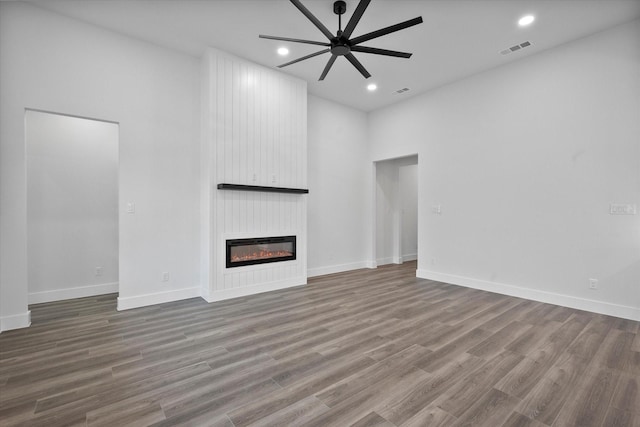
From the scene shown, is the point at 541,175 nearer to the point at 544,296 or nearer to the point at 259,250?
the point at 544,296

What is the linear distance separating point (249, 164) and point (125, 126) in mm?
1647

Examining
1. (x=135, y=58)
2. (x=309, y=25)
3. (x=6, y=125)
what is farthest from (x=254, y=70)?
(x=6, y=125)

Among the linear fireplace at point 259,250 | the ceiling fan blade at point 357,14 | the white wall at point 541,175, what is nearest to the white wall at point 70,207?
the linear fireplace at point 259,250

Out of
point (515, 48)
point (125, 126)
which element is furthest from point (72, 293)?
point (515, 48)

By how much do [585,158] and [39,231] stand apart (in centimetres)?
742

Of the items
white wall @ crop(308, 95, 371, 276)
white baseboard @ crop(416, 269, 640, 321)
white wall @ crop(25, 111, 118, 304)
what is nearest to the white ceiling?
white wall @ crop(308, 95, 371, 276)

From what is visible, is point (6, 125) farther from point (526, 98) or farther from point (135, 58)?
point (526, 98)

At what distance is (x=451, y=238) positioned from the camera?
201 inches

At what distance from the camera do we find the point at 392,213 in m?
6.99

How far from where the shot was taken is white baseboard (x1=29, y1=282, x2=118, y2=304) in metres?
3.87

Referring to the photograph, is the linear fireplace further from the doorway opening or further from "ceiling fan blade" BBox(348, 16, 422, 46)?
"ceiling fan blade" BBox(348, 16, 422, 46)

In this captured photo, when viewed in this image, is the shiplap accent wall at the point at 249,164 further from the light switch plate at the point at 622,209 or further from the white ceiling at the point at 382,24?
the light switch plate at the point at 622,209

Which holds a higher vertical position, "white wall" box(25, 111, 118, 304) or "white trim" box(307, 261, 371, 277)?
"white wall" box(25, 111, 118, 304)

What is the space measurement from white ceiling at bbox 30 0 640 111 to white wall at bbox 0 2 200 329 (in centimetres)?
28
